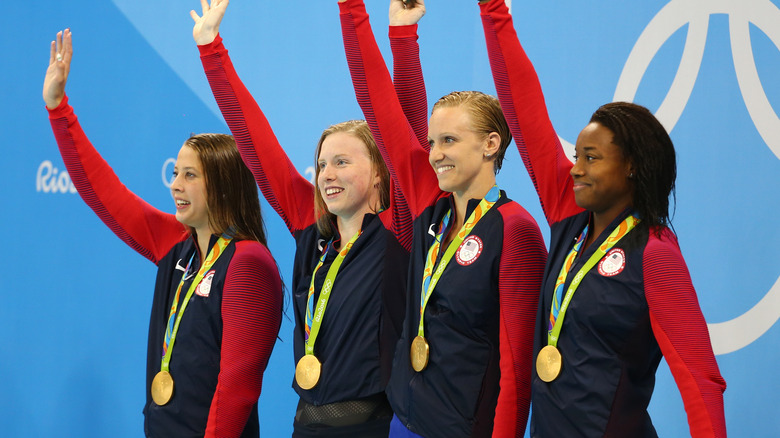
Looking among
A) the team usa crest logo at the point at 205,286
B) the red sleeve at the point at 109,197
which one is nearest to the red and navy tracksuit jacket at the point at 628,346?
the team usa crest logo at the point at 205,286

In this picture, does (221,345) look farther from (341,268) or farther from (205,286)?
(341,268)

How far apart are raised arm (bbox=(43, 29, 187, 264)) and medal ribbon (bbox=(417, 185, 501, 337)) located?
3.51 ft

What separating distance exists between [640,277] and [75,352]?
2969 millimetres

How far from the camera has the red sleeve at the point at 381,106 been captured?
2365mm

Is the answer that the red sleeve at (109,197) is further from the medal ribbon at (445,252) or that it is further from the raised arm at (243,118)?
the medal ribbon at (445,252)

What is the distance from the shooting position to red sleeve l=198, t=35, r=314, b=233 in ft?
8.70

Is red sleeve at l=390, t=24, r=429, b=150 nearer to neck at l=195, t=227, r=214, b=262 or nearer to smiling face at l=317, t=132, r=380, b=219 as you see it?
smiling face at l=317, t=132, r=380, b=219

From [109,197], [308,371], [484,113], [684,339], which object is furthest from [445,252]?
[109,197]

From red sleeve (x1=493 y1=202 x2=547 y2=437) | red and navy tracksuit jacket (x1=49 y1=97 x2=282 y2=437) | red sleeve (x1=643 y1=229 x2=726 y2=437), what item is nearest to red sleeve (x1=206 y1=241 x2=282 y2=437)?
red and navy tracksuit jacket (x1=49 y1=97 x2=282 y2=437)

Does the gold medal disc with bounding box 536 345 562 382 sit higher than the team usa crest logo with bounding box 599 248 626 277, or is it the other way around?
the team usa crest logo with bounding box 599 248 626 277

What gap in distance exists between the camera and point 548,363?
1.96 metres

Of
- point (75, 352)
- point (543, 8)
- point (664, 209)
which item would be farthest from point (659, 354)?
point (75, 352)

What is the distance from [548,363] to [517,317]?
0.53 feet

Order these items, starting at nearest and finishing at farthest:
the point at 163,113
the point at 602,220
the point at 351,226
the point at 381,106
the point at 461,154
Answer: the point at 602,220 → the point at 461,154 → the point at 381,106 → the point at 351,226 → the point at 163,113
